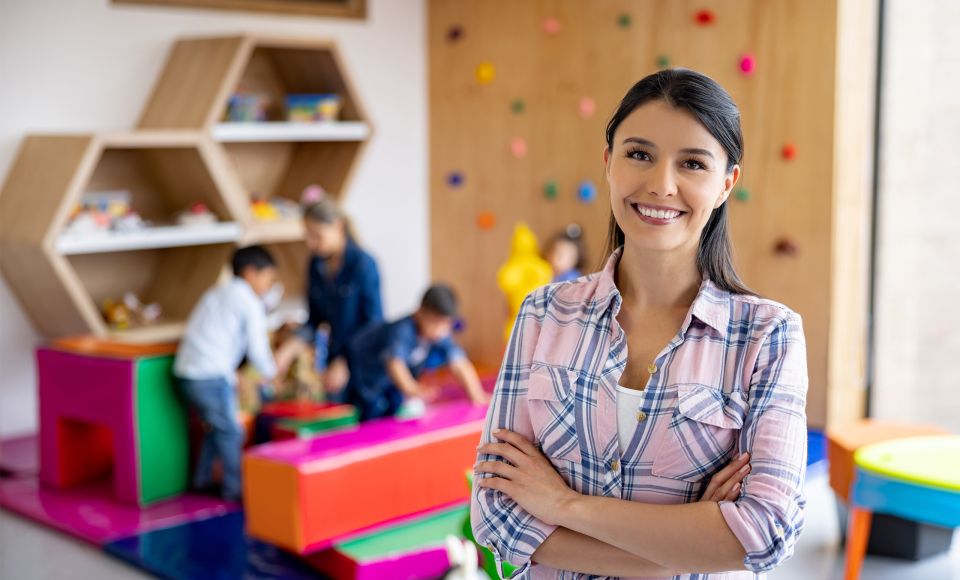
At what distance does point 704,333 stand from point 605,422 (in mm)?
172

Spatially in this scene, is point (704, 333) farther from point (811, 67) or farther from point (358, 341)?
point (811, 67)

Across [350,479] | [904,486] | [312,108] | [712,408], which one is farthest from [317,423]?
[712,408]

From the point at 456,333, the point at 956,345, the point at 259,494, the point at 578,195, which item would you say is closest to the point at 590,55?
the point at 578,195

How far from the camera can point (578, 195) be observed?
570 centimetres

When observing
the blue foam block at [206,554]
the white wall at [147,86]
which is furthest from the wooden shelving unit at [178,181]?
the blue foam block at [206,554]

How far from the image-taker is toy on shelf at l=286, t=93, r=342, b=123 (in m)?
5.62

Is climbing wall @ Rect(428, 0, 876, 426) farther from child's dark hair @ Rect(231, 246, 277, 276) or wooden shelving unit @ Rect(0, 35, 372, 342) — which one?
child's dark hair @ Rect(231, 246, 277, 276)

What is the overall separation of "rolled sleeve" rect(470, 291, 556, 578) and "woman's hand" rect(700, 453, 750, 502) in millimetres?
232

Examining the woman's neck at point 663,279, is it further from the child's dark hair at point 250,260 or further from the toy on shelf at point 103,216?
the toy on shelf at point 103,216

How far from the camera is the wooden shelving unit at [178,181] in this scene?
4574mm

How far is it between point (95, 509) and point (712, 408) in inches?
126

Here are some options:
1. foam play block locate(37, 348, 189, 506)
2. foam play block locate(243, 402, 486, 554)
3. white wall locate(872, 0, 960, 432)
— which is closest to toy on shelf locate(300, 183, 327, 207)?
foam play block locate(37, 348, 189, 506)

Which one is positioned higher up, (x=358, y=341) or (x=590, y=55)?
(x=590, y=55)

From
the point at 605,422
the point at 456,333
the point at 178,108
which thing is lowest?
the point at 456,333
